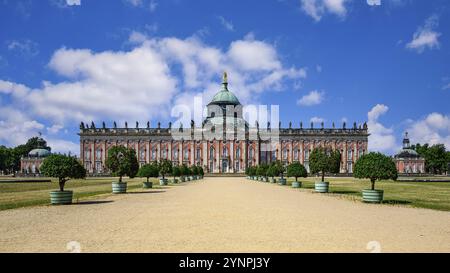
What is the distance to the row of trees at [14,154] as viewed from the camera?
10294 cm

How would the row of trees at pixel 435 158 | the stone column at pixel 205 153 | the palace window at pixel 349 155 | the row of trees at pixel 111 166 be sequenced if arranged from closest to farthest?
the row of trees at pixel 111 166, the stone column at pixel 205 153, the palace window at pixel 349 155, the row of trees at pixel 435 158

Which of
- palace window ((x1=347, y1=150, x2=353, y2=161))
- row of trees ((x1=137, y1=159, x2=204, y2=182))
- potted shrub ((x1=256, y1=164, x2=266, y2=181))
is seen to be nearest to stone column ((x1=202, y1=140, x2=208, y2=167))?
row of trees ((x1=137, y1=159, x2=204, y2=182))

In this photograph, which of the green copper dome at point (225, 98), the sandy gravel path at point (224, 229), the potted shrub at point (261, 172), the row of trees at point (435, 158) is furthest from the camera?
the green copper dome at point (225, 98)

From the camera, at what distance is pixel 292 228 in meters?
11.0

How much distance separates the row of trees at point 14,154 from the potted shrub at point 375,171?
10196cm

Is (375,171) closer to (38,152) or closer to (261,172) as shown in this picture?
(261,172)

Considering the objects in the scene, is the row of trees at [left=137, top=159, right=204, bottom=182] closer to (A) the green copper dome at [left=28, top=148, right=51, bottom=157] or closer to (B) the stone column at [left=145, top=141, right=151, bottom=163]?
(B) the stone column at [left=145, top=141, right=151, bottom=163]

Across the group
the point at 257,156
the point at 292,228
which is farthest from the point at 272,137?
the point at 292,228

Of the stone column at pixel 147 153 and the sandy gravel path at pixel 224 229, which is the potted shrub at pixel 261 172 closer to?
the sandy gravel path at pixel 224 229

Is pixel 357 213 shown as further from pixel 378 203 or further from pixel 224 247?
pixel 224 247

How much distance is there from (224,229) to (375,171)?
10.7 meters

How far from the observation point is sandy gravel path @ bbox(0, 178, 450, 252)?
27.9 ft

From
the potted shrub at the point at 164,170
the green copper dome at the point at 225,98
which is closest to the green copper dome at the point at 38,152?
the green copper dome at the point at 225,98

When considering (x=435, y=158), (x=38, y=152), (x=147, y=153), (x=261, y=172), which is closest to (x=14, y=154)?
(x=38, y=152)
